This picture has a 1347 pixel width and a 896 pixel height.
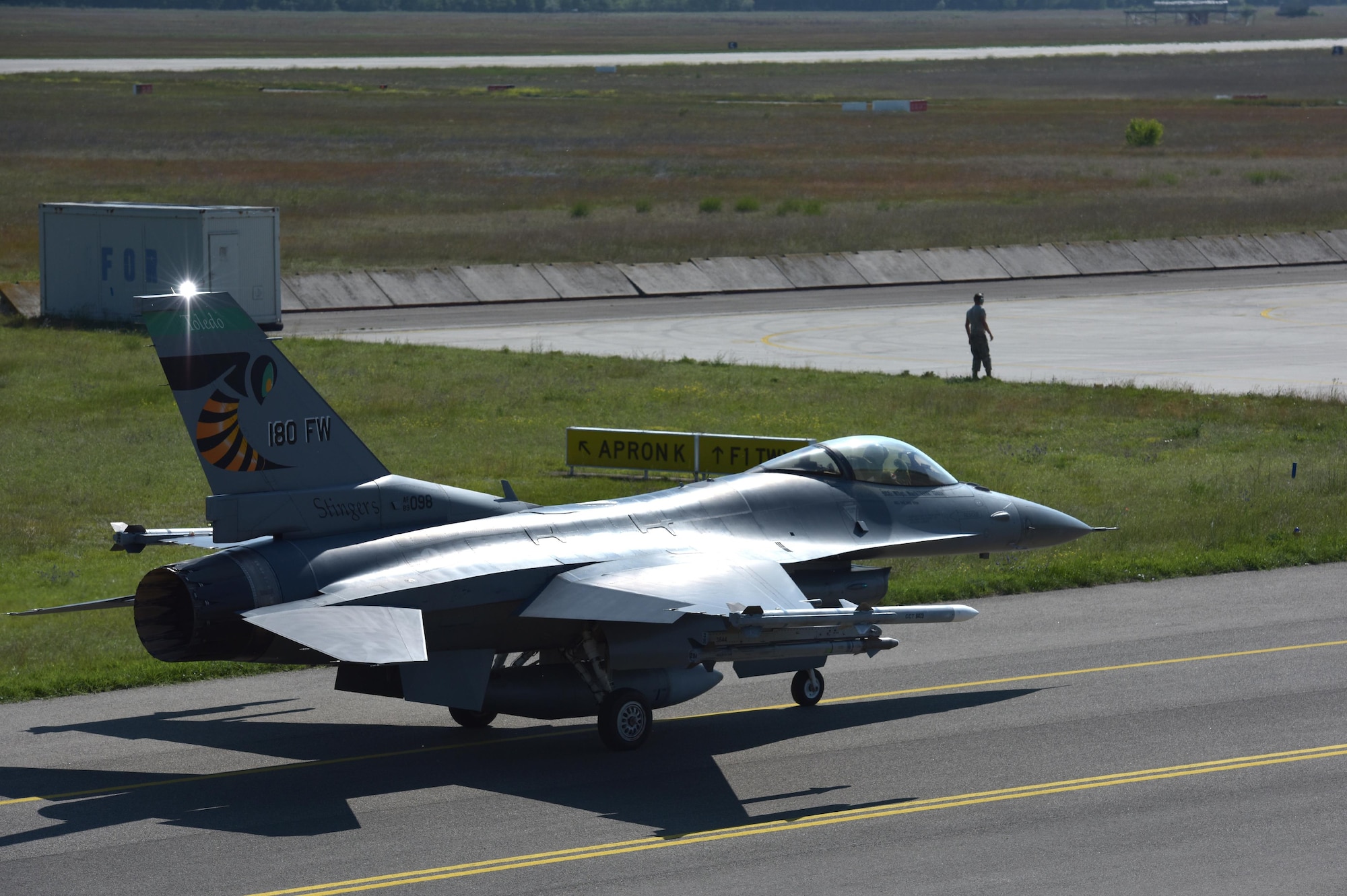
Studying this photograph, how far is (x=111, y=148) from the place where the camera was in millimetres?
102812

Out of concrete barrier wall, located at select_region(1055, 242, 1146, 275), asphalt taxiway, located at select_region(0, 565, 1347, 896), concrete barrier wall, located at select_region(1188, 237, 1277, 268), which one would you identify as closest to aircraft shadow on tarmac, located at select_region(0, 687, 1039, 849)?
asphalt taxiway, located at select_region(0, 565, 1347, 896)

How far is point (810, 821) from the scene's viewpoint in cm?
1414

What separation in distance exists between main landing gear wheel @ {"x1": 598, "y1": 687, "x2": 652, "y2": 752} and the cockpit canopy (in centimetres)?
392

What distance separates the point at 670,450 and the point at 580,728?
40.9ft

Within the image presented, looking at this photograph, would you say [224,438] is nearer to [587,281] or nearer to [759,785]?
[759,785]

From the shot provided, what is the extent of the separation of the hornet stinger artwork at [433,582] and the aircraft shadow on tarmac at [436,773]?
522 millimetres

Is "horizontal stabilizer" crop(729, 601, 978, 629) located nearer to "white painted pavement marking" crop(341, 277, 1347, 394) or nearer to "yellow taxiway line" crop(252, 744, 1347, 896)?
"yellow taxiway line" crop(252, 744, 1347, 896)

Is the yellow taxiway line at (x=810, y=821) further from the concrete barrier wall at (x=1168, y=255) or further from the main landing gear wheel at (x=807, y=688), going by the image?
the concrete barrier wall at (x=1168, y=255)

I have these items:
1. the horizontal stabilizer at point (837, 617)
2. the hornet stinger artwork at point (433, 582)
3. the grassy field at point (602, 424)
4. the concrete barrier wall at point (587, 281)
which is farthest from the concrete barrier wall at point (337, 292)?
the horizontal stabilizer at point (837, 617)

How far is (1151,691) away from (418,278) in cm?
4556

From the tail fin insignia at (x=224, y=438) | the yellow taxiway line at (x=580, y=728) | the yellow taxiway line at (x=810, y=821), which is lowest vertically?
the yellow taxiway line at (x=810, y=821)

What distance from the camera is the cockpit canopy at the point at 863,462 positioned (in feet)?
62.6

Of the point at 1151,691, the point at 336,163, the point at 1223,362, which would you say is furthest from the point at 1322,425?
the point at 336,163

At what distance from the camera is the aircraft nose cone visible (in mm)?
19812
